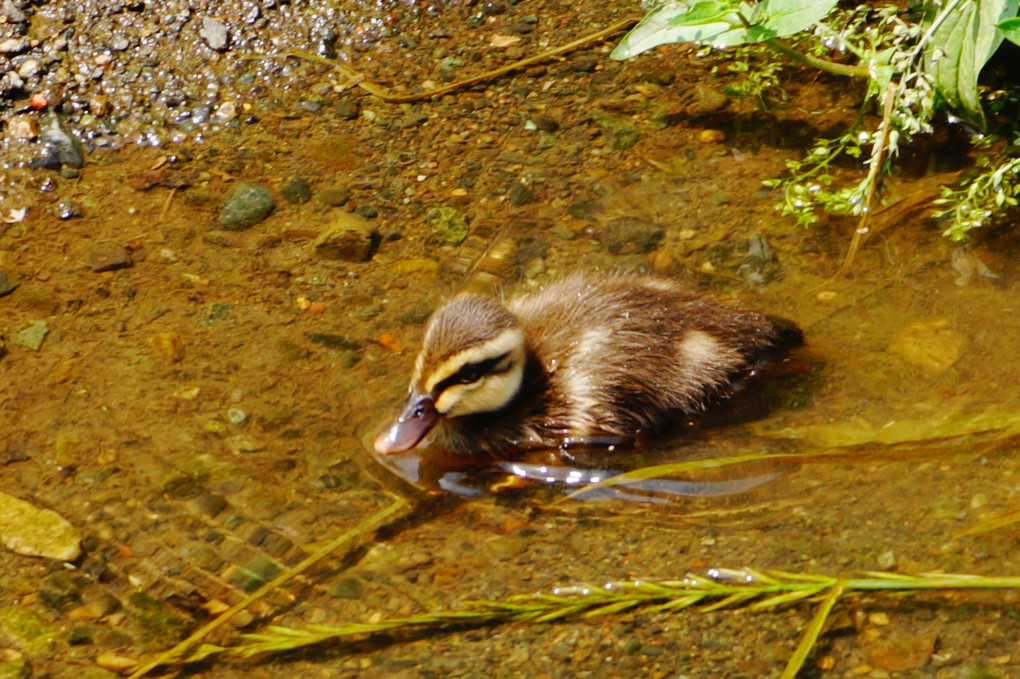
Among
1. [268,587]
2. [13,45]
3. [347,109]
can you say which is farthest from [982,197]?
[13,45]

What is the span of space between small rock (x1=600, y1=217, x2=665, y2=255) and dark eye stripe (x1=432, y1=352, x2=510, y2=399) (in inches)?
32.5

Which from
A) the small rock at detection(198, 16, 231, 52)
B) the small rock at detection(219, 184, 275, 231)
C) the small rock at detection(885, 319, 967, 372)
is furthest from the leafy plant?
the small rock at detection(198, 16, 231, 52)

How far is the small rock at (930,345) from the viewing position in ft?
12.2

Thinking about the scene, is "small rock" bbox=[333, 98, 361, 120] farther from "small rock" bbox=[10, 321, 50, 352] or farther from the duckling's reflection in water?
the duckling's reflection in water

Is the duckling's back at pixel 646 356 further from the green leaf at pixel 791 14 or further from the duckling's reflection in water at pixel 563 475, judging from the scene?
the green leaf at pixel 791 14

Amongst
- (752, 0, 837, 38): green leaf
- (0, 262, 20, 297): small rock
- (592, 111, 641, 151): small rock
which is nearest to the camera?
(0, 262, 20, 297): small rock

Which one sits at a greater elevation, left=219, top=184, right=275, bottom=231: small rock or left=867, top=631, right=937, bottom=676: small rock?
left=219, top=184, right=275, bottom=231: small rock

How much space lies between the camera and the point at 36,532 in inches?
122

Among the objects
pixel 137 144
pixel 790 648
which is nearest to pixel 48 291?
pixel 137 144

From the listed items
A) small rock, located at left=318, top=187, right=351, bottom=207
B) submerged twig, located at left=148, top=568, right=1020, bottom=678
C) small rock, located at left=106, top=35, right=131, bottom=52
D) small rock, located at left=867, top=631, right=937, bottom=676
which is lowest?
small rock, located at left=867, top=631, right=937, bottom=676

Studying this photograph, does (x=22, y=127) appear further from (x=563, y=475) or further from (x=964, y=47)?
(x=964, y=47)

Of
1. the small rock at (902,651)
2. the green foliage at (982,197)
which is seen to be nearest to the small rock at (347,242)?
the green foliage at (982,197)

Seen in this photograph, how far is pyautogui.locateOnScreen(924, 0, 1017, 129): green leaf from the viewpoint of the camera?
13.2 feet

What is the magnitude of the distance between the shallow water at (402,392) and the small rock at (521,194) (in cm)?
4
